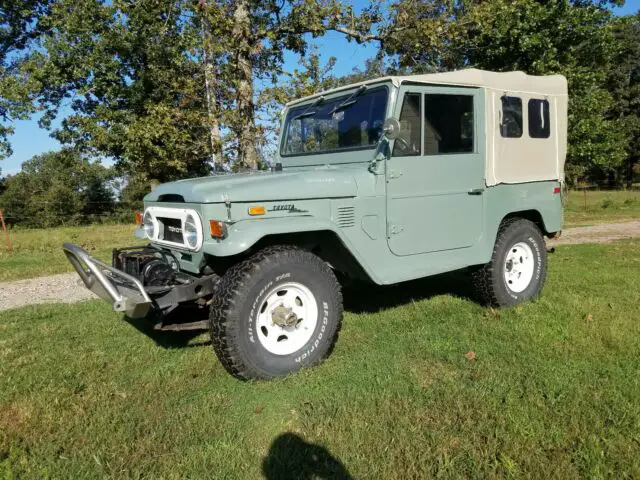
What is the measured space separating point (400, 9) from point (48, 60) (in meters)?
12.5

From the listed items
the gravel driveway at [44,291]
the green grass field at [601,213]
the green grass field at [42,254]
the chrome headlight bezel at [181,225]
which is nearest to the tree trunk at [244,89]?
the green grass field at [42,254]

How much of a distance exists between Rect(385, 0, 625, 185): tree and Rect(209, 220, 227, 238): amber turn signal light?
8266mm

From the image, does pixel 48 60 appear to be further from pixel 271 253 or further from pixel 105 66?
pixel 271 253

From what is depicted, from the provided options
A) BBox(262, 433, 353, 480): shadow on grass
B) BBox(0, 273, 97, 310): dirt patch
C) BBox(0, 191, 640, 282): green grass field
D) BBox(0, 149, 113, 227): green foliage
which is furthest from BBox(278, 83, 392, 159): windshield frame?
BBox(0, 149, 113, 227): green foliage

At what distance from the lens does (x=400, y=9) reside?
10.1 metres

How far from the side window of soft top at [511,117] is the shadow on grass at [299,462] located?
11.9 ft

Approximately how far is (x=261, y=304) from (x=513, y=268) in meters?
3.19

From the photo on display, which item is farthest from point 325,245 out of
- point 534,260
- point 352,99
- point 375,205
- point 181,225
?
point 534,260

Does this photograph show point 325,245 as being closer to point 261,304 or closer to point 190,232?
point 261,304

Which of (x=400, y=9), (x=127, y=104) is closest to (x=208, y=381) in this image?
(x=400, y=9)

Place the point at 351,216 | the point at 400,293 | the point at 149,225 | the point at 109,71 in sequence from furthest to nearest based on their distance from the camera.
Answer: the point at 109,71, the point at 400,293, the point at 149,225, the point at 351,216

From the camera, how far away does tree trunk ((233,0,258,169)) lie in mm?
9453

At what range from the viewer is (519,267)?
217 inches

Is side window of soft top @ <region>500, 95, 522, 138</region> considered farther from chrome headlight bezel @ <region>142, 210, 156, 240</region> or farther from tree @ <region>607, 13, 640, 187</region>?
tree @ <region>607, 13, 640, 187</region>
